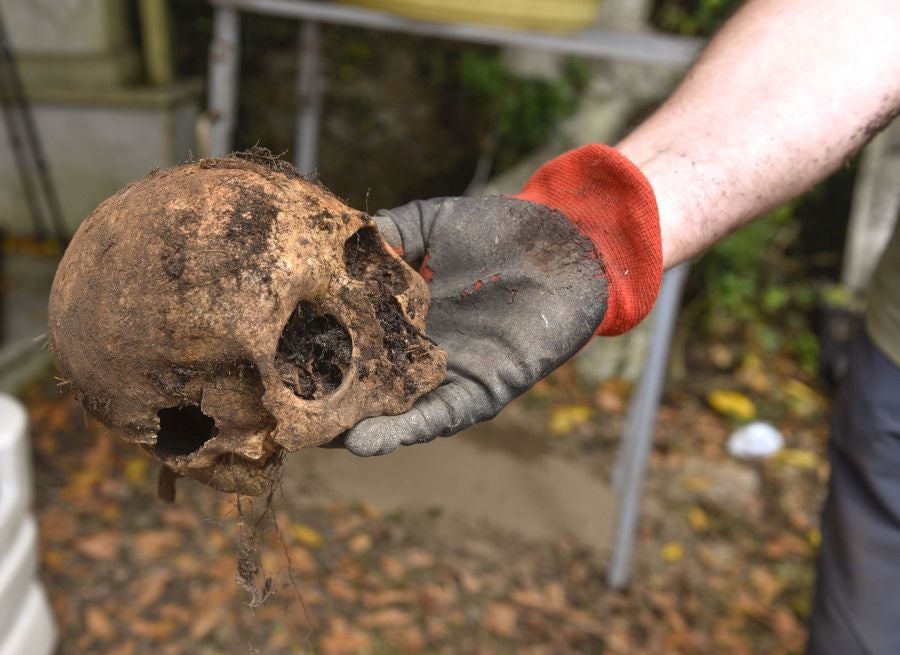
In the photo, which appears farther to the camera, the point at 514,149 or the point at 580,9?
the point at 514,149

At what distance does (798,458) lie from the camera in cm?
437

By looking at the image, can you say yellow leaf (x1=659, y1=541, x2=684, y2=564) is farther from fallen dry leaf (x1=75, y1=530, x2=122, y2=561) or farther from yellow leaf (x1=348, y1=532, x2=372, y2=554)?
fallen dry leaf (x1=75, y1=530, x2=122, y2=561)

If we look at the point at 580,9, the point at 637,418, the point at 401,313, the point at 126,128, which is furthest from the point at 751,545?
the point at 126,128

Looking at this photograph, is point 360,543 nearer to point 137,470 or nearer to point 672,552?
point 137,470

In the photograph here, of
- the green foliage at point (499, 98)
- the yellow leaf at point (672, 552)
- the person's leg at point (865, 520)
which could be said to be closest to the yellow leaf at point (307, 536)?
the yellow leaf at point (672, 552)

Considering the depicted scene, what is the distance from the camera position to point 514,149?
16.1 ft

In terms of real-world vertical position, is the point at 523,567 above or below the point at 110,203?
below

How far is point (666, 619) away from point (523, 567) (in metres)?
0.63

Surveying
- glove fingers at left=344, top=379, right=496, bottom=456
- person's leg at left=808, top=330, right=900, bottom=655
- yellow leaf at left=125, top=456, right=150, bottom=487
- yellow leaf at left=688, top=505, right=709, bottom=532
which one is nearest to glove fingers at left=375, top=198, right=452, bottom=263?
glove fingers at left=344, top=379, right=496, bottom=456

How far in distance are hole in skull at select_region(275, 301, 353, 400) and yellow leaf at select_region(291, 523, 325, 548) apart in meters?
2.04

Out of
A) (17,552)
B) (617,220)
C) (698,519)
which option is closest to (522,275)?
(617,220)

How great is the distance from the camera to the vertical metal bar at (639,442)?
3.28m

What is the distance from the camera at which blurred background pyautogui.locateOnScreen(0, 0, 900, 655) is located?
322 centimetres

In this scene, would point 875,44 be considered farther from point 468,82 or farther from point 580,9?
point 468,82
